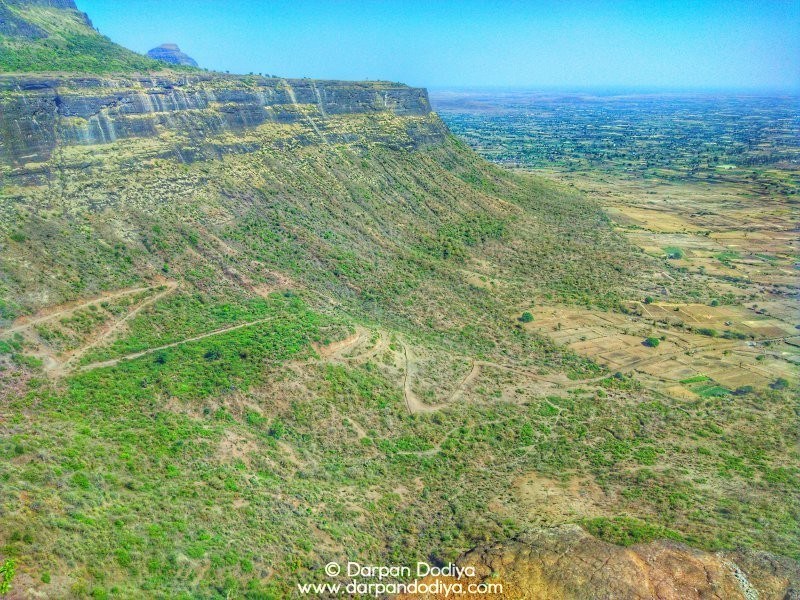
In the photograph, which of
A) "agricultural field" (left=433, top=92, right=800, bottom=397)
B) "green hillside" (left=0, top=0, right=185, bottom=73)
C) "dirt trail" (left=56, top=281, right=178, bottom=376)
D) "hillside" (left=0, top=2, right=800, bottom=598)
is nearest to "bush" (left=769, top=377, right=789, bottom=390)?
"agricultural field" (left=433, top=92, right=800, bottom=397)

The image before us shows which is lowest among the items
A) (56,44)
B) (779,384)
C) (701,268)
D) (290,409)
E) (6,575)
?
(779,384)

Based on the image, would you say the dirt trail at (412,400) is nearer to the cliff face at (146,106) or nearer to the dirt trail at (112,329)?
the dirt trail at (112,329)

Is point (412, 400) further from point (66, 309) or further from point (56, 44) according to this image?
point (56, 44)

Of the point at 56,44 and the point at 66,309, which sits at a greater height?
the point at 56,44

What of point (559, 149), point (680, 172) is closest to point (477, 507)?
point (680, 172)

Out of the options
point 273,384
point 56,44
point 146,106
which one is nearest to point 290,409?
point 273,384

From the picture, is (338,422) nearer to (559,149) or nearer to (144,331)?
(144,331)
